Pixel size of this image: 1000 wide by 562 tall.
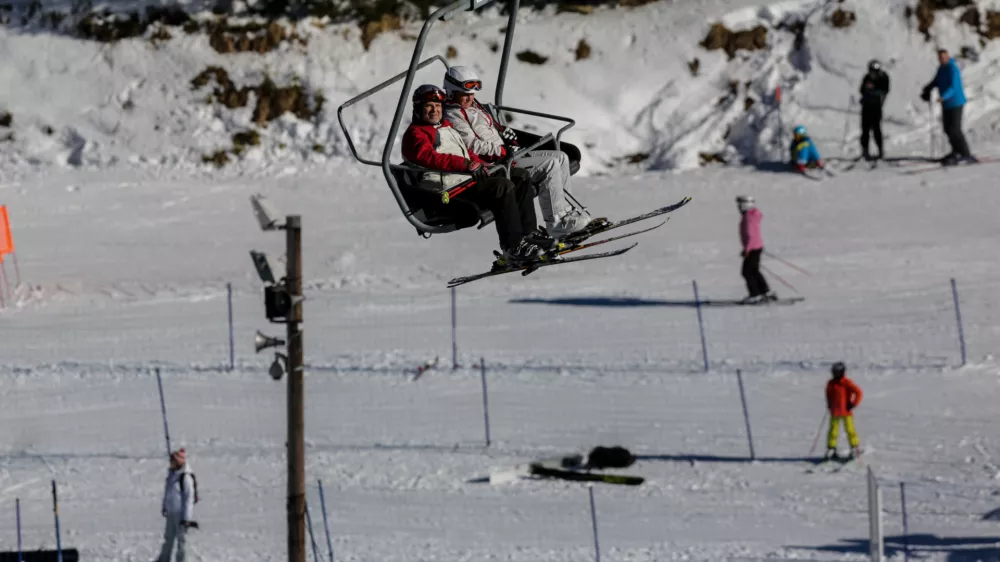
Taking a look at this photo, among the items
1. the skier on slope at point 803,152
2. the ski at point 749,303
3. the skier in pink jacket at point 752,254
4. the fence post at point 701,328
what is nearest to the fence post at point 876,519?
the fence post at point 701,328

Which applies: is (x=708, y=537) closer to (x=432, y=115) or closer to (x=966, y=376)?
(x=966, y=376)

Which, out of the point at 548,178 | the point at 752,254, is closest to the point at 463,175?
the point at 548,178

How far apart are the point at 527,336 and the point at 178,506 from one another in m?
6.81

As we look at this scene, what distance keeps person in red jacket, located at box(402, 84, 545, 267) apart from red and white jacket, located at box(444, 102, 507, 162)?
0.05 meters

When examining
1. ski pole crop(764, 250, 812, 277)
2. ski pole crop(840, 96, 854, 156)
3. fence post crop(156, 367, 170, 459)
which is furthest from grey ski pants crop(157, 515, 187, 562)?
ski pole crop(840, 96, 854, 156)

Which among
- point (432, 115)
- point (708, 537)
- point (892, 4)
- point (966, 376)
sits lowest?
point (708, 537)

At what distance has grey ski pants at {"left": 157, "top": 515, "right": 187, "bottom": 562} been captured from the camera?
52.8 feet

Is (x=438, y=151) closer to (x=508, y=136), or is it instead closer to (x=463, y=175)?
(x=463, y=175)

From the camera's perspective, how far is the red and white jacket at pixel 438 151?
8.72 metres

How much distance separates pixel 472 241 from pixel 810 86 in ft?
27.1

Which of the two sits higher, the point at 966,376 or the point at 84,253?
the point at 84,253

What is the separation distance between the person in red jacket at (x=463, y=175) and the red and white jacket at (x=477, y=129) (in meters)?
0.05

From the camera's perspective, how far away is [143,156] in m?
32.1

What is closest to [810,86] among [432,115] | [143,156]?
[143,156]
